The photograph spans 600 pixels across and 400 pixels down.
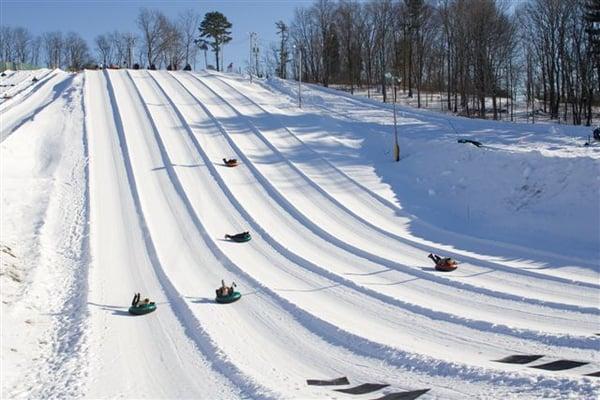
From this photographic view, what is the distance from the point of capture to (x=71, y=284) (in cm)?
1291

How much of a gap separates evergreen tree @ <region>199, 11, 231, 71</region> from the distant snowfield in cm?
4421

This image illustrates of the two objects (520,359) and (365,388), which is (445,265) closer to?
(520,359)

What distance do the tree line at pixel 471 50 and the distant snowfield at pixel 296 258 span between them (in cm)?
1562

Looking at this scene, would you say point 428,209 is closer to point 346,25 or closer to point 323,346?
point 323,346

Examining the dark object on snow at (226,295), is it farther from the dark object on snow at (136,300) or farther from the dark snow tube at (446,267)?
the dark snow tube at (446,267)

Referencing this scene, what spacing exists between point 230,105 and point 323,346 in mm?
24682

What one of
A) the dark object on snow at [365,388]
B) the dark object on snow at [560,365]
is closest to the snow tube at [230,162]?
the dark object on snow at [365,388]

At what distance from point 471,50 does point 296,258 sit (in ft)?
116

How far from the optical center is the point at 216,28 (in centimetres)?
6931

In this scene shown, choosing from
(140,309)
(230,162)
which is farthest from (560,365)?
(230,162)

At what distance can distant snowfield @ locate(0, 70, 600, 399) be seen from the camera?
859cm

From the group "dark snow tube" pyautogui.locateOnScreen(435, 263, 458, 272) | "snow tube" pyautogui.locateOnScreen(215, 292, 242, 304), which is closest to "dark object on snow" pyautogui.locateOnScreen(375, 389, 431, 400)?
"snow tube" pyautogui.locateOnScreen(215, 292, 242, 304)

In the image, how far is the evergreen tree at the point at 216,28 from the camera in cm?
6925

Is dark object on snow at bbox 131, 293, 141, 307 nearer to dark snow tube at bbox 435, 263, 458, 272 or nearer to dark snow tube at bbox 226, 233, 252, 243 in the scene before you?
dark snow tube at bbox 226, 233, 252, 243
